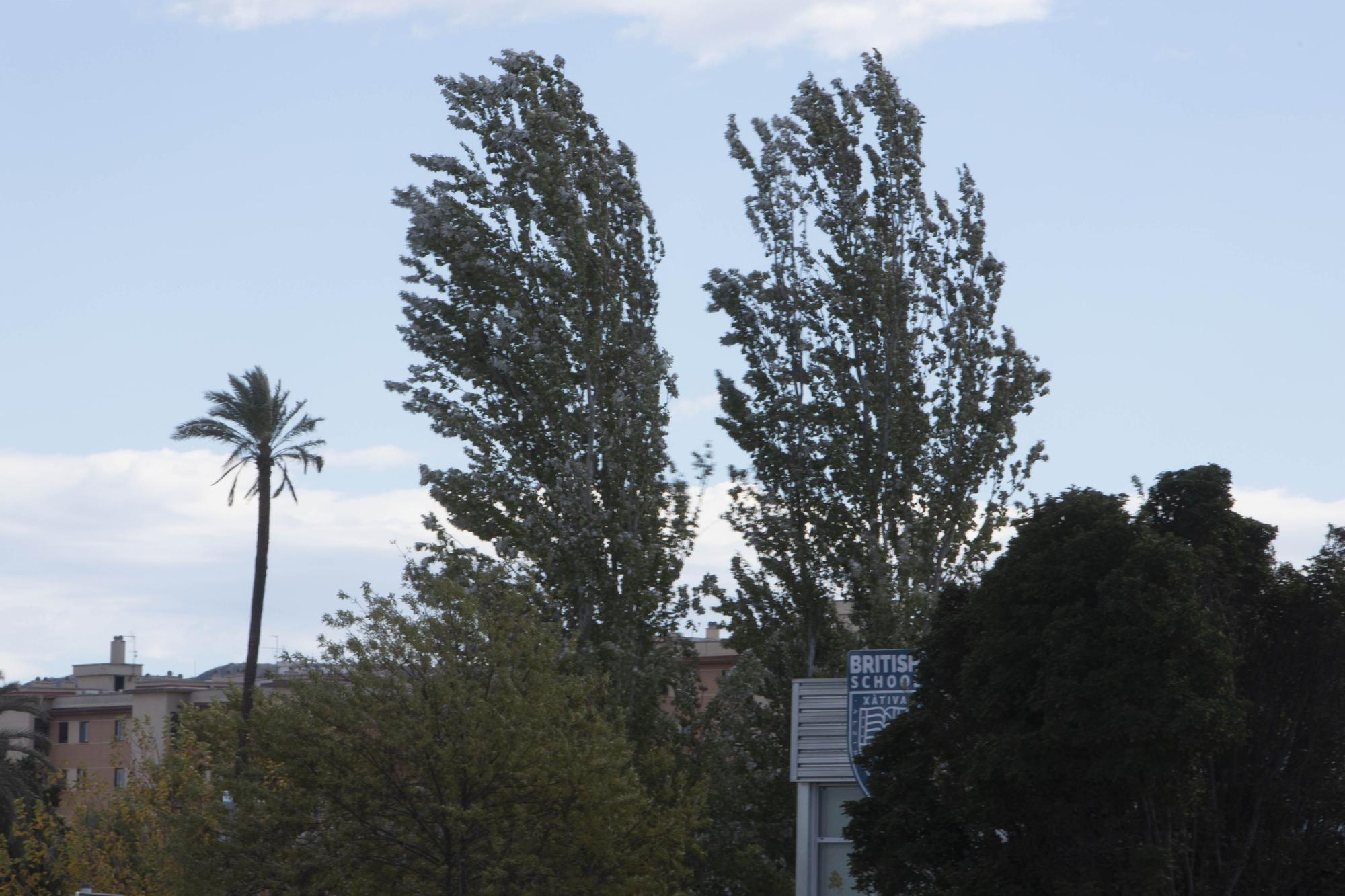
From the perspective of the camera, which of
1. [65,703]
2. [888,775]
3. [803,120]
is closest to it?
[888,775]

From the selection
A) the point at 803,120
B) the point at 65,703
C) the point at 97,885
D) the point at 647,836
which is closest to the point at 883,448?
the point at 803,120

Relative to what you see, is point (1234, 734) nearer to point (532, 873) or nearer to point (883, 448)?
point (532, 873)

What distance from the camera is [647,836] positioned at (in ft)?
74.5

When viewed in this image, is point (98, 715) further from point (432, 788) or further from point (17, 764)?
point (432, 788)

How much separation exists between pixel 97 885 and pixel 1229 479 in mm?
21028

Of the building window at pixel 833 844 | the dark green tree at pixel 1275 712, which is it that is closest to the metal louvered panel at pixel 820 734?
the building window at pixel 833 844

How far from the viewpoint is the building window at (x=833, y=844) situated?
2475cm

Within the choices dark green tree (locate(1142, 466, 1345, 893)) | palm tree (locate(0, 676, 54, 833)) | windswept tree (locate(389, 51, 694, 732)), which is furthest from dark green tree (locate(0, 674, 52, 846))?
dark green tree (locate(1142, 466, 1345, 893))

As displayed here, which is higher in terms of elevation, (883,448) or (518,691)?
(883,448)

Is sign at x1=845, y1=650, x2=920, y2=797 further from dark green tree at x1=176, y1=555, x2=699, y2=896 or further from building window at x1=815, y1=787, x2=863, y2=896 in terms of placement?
dark green tree at x1=176, y1=555, x2=699, y2=896

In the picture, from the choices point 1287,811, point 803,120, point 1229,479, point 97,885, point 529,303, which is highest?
point 803,120

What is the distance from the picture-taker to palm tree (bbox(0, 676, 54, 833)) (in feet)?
151

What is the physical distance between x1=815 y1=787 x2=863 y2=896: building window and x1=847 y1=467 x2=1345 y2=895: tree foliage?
444cm

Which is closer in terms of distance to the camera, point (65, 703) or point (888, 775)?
point (888, 775)
